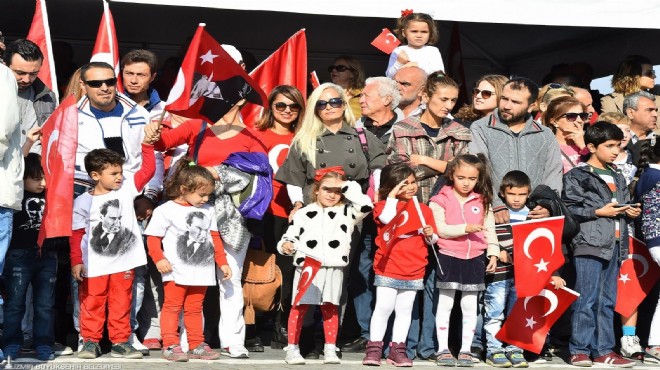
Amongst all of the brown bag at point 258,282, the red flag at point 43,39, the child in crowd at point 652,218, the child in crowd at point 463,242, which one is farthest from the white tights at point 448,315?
the red flag at point 43,39

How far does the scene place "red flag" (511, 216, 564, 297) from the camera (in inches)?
324

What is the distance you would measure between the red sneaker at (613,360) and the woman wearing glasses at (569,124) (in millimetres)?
1528

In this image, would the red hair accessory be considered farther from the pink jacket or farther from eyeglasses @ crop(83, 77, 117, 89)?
eyeglasses @ crop(83, 77, 117, 89)

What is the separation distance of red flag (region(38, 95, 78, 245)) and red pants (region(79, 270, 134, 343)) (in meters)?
0.48

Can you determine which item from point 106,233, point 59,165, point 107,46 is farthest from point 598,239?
point 107,46

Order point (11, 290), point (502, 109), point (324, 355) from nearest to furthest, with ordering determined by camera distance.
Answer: point (11, 290), point (324, 355), point (502, 109)

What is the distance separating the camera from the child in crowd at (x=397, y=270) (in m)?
8.05

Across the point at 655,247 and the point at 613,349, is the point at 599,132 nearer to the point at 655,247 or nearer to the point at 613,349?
the point at 655,247

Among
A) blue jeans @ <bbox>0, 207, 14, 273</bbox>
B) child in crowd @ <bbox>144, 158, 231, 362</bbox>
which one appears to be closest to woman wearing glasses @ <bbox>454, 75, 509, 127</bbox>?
child in crowd @ <bbox>144, 158, 231, 362</bbox>

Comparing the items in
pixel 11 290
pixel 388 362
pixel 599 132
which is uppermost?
pixel 599 132

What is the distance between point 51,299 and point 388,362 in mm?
2362

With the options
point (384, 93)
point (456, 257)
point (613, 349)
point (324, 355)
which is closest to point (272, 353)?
point (324, 355)

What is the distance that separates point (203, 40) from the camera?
324 inches

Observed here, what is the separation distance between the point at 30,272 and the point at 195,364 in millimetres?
1264
